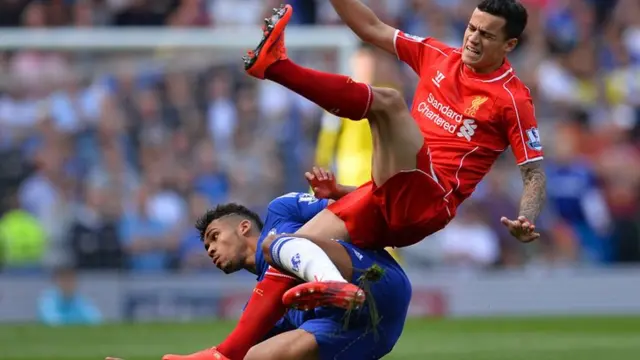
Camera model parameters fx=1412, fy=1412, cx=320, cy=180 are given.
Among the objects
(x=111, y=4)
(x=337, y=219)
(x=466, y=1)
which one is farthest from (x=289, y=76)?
(x=466, y=1)

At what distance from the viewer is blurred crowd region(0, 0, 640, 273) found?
1611cm

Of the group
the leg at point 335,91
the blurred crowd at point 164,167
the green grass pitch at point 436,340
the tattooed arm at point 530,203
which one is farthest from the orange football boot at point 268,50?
the blurred crowd at point 164,167

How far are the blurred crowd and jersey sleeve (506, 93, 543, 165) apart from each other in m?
7.40

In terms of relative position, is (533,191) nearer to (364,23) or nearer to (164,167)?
(364,23)

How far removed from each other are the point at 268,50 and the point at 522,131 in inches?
70.5

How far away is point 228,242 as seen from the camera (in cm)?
784

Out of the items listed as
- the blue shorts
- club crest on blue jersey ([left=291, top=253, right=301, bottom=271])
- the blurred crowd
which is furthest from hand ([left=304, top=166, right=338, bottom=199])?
the blurred crowd

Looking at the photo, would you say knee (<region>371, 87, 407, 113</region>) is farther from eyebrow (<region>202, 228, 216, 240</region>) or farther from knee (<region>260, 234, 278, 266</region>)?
eyebrow (<region>202, 228, 216, 240</region>)

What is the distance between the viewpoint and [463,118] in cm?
805

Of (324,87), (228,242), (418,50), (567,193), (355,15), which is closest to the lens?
(324,87)

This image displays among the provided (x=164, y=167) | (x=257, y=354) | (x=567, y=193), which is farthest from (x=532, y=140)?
(x=567, y=193)

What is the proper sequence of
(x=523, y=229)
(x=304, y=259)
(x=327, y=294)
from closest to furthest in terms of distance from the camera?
(x=327, y=294) < (x=304, y=259) < (x=523, y=229)

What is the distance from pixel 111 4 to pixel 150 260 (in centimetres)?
375

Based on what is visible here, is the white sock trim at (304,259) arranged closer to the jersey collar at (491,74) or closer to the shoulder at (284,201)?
the shoulder at (284,201)
